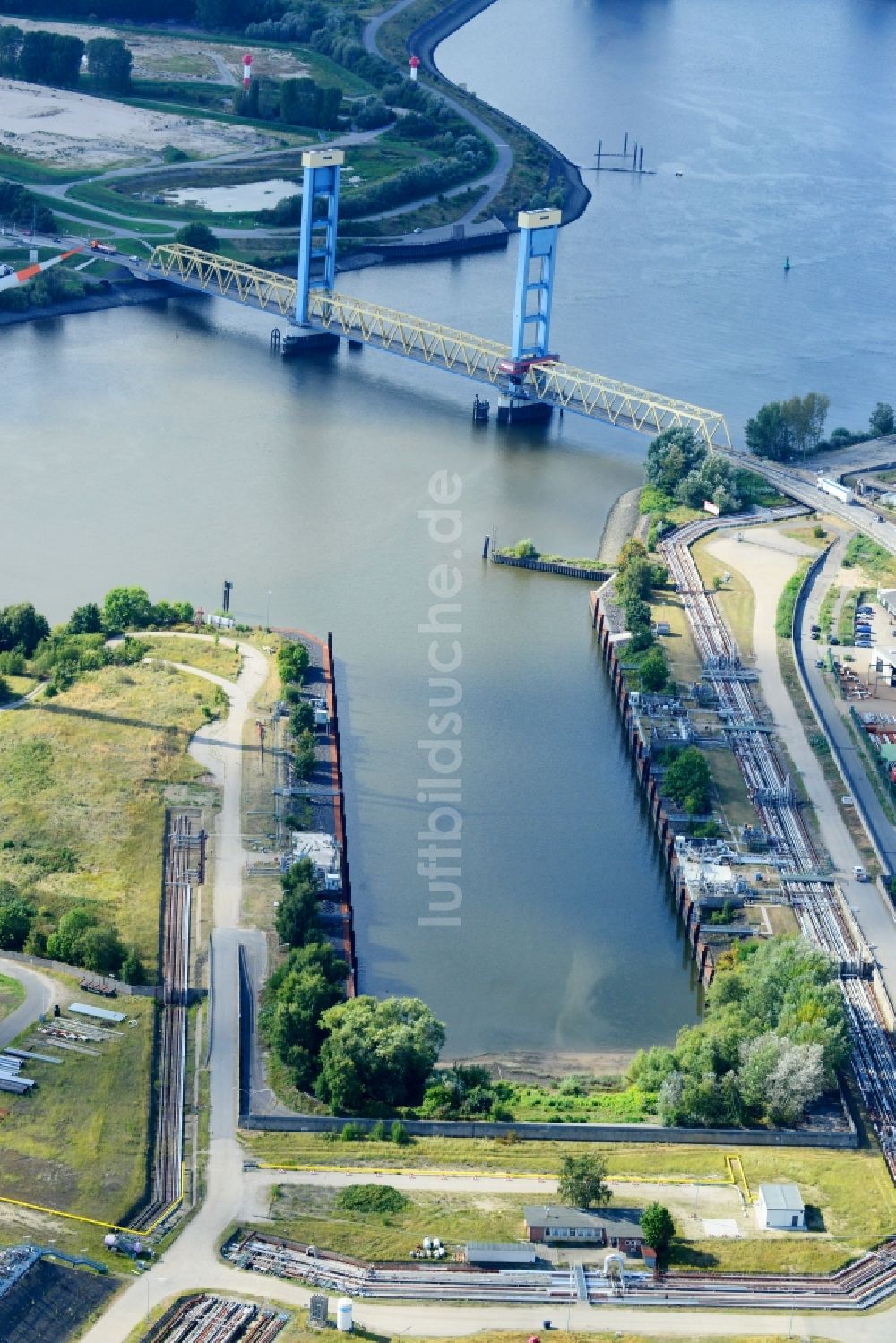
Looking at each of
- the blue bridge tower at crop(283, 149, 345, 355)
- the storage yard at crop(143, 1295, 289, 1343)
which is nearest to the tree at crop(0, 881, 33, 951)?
the storage yard at crop(143, 1295, 289, 1343)

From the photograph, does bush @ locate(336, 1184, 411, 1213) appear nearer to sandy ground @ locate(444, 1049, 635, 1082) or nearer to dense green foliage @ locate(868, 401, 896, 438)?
sandy ground @ locate(444, 1049, 635, 1082)

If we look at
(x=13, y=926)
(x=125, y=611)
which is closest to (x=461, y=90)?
(x=125, y=611)

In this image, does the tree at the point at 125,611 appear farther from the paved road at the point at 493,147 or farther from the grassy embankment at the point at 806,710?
the paved road at the point at 493,147

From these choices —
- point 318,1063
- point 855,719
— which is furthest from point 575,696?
point 318,1063

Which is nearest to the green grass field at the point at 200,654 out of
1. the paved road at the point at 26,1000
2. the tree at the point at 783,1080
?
the paved road at the point at 26,1000

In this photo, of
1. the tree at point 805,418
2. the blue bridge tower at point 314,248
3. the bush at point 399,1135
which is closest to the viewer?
the bush at point 399,1135

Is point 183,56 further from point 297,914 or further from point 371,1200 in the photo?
point 371,1200
